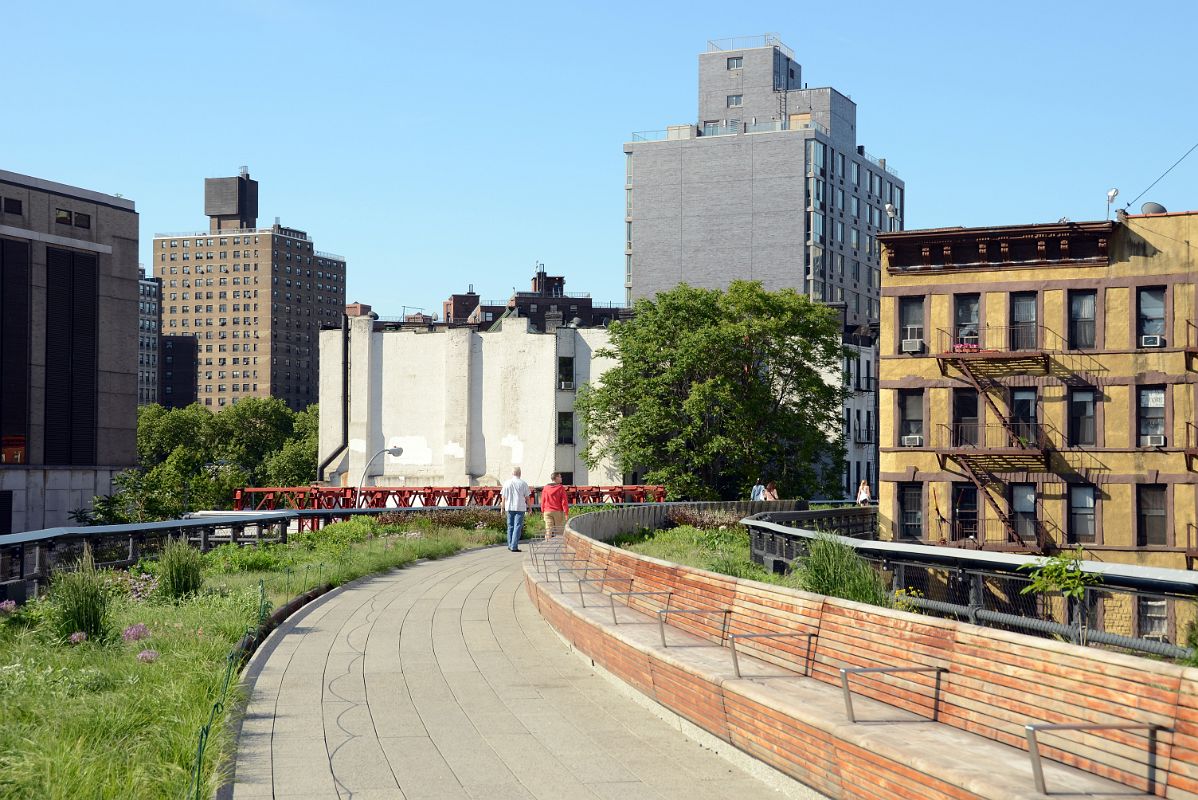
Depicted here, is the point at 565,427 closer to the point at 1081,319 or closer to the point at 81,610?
the point at 1081,319

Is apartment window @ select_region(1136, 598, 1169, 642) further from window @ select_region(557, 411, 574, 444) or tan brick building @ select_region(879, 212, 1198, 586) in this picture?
window @ select_region(557, 411, 574, 444)

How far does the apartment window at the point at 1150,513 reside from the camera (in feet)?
135

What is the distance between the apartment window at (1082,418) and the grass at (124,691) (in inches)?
1112

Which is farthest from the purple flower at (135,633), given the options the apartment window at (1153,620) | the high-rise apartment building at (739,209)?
the high-rise apartment building at (739,209)

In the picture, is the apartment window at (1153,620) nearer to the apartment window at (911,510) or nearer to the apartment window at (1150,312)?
A: the apartment window at (1150,312)

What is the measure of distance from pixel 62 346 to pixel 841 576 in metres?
Result: 58.4

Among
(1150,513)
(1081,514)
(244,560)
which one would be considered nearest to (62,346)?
(244,560)

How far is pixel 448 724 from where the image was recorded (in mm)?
12391

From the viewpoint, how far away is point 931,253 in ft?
144

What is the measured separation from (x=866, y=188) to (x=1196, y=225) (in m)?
84.9

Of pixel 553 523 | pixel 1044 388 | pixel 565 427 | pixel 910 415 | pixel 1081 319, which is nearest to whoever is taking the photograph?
pixel 553 523

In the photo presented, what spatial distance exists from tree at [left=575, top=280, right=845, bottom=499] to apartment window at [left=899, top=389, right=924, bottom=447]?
16.8 m

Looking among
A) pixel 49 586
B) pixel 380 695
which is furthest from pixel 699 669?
pixel 49 586

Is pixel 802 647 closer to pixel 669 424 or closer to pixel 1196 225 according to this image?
pixel 1196 225
